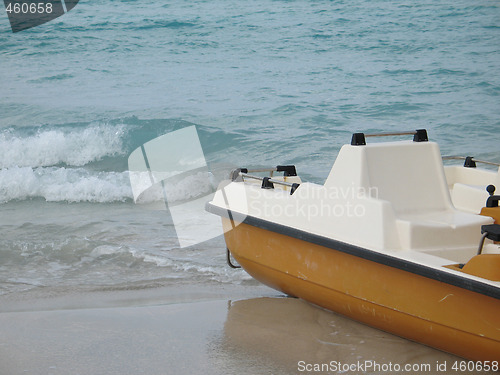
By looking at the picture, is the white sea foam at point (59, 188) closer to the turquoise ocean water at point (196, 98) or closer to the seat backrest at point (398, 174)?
the turquoise ocean water at point (196, 98)

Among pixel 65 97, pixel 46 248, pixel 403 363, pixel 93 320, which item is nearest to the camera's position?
pixel 403 363

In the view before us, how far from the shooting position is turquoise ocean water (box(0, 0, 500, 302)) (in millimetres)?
6500

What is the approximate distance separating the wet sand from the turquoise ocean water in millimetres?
726

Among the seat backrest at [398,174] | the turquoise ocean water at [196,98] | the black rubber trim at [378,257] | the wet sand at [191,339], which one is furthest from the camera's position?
the turquoise ocean water at [196,98]

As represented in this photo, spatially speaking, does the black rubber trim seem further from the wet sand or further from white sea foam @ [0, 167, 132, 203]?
white sea foam @ [0, 167, 132, 203]

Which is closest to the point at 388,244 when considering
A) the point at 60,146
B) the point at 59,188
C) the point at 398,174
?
the point at 398,174

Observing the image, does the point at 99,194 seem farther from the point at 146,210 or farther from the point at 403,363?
the point at 403,363

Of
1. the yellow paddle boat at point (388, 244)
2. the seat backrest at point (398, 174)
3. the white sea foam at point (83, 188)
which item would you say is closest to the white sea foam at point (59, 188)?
the white sea foam at point (83, 188)

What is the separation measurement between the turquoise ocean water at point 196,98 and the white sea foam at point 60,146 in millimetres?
37

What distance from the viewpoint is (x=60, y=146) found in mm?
11758

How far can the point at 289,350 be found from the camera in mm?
3631

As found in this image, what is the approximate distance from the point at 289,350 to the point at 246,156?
24.7 feet

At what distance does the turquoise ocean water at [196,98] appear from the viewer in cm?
650

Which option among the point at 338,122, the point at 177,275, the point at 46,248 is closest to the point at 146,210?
the point at 46,248
